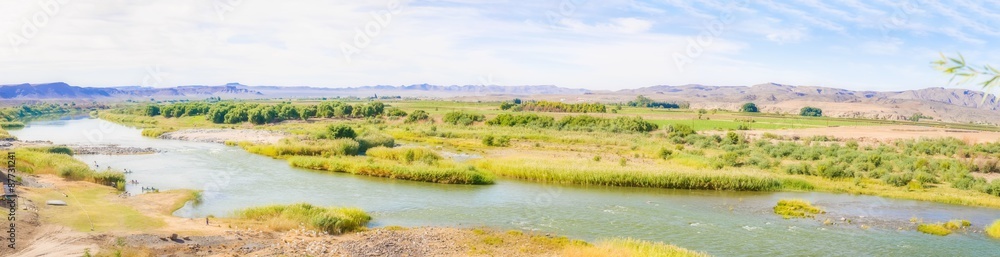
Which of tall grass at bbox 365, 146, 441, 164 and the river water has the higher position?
tall grass at bbox 365, 146, 441, 164

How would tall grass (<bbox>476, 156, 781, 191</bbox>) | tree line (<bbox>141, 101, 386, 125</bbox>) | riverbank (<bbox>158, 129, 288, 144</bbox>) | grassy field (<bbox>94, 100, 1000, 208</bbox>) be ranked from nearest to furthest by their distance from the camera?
tall grass (<bbox>476, 156, 781, 191</bbox>) < grassy field (<bbox>94, 100, 1000, 208</bbox>) < riverbank (<bbox>158, 129, 288, 144</bbox>) < tree line (<bbox>141, 101, 386, 125</bbox>)

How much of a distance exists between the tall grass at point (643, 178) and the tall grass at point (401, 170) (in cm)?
391

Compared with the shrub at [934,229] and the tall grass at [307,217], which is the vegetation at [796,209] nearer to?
the shrub at [934,229]

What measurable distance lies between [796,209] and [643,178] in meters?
9.49

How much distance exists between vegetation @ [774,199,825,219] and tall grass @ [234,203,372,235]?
1897 cm

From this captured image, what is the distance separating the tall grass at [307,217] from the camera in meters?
24.1

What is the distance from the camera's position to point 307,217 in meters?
24.9

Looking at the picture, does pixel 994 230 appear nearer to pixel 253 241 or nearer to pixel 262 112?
pixel 253 241

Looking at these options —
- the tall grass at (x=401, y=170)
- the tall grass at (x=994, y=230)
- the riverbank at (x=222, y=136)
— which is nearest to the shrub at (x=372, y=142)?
the tall grass at (x=401, y=170)

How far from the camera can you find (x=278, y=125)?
299 ft

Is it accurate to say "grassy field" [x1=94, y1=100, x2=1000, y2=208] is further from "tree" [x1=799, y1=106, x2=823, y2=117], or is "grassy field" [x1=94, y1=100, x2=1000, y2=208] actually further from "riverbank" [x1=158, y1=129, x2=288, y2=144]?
"tree" [x1=799, y1=106, x2=823, y2=117]

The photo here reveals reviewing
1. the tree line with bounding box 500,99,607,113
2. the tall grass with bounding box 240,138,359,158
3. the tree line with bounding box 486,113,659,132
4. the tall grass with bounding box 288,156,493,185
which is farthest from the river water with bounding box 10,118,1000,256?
the tree line with bounding box 500,99,607,113

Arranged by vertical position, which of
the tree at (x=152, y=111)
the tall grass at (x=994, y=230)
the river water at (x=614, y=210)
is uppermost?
the tall grass at (x=994, y=230)

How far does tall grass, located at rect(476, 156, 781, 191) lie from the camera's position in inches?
1474
